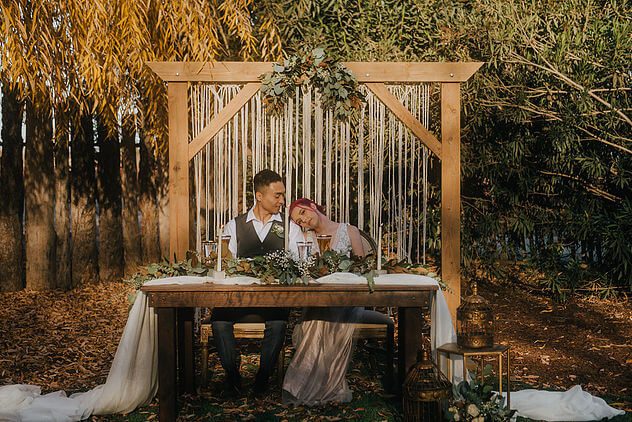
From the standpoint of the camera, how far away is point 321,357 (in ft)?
11.7

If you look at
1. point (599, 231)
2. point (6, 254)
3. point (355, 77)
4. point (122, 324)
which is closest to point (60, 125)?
point (6, 254)

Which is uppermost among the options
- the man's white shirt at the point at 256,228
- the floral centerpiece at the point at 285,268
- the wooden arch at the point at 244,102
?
the wooden arch at the point at 244,102

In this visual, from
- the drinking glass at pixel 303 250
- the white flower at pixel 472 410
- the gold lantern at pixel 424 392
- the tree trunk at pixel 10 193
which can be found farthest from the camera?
the tree trunk at pixel 10 193

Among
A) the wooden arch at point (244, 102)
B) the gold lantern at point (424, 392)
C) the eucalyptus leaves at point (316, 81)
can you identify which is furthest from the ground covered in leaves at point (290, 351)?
the eucalyptus leaves at point (316, 81)

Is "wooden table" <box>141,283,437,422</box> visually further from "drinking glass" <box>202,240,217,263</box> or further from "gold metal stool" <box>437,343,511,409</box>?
"drinking glass" <box>202,240,217,263</box>

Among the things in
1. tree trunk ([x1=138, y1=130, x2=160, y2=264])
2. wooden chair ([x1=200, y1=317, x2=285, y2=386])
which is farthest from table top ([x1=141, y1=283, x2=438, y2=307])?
tree trunk ([x1=138, y1=130, x2=160, y2=264])

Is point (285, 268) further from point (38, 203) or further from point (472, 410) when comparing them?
point (38, 203)

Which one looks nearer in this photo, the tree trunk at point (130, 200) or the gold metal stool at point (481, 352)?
the gold metal stool at point (481, 352)

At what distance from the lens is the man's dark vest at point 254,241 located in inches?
169

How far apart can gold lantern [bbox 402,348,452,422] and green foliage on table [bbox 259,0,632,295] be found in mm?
3245

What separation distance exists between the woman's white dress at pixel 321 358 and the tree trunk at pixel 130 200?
146 inches

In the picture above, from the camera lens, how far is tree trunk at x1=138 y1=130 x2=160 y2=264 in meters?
6.97

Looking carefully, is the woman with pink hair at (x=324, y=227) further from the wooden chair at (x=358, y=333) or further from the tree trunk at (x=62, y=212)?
the tree trunk at (x=62, y=212)

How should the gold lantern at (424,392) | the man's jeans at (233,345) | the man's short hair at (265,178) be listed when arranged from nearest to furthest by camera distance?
1. the gold lantern at (424,392)
2. the man's jeans at (233,345)
3. the man's short hair at (265,178)
